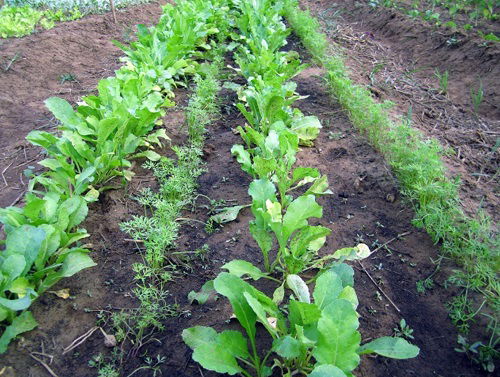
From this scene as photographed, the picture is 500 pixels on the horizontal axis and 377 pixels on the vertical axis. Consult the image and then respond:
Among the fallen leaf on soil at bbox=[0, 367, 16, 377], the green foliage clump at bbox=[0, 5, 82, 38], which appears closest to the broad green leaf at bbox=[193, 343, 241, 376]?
the fallen leaf on soil at bbox=[0, 367, 16, 377]

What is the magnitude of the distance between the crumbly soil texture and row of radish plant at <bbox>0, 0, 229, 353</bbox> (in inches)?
5.2

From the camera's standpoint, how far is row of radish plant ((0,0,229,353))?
6.44ft

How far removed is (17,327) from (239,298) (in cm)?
106

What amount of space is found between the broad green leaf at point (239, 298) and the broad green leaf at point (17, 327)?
935 mm

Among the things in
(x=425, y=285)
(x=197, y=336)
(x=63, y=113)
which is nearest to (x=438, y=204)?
(x=425, y=285)

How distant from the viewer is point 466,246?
2334 millimetres

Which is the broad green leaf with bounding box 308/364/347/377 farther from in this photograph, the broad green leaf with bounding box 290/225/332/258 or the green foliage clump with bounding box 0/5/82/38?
the green foliage clump with bounding box 0/5/82/38

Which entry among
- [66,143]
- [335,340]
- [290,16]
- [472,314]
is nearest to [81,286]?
[66,143]

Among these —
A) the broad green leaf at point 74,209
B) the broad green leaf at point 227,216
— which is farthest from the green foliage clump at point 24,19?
the broad green leaf at point 227,216

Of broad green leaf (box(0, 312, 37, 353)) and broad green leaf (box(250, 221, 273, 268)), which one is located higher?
broad green leaf (box(250, 221, 273, 268))

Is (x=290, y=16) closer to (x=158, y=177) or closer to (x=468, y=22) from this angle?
(x=468, y=22)

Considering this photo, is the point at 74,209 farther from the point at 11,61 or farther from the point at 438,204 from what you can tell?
the point at 11,61

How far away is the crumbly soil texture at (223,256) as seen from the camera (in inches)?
75.5

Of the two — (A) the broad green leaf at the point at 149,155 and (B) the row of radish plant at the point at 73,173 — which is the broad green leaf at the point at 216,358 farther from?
(A) the broad green leaf at the point at 149,155
